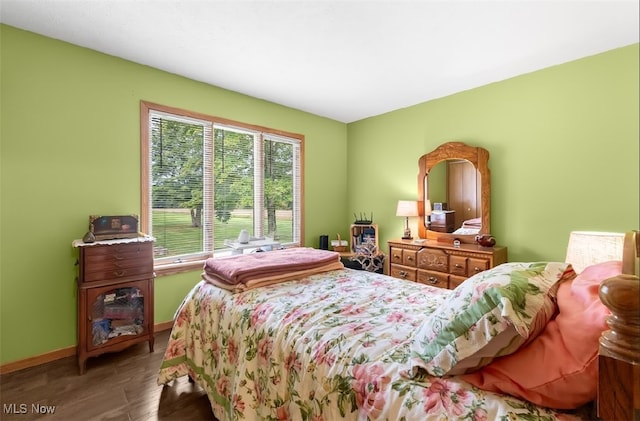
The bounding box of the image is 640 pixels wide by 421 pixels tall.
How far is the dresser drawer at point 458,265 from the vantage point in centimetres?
271

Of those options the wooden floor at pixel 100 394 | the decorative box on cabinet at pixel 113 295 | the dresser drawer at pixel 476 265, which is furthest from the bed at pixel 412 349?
the dresser drawer at pixel 476 265

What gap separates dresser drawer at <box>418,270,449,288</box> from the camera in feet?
9.23

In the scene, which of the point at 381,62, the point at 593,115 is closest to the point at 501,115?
the point at 593,115

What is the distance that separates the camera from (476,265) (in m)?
2.64

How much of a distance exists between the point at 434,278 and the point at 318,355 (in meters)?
2.17

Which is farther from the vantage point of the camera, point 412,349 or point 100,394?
point 100,394

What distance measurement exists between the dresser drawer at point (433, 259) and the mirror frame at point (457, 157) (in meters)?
0.38

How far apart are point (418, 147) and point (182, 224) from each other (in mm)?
2828

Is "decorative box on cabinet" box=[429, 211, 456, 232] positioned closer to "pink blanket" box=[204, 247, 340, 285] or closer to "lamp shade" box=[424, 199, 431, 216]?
"lamp shade" box=[424, 199, 431, 216]

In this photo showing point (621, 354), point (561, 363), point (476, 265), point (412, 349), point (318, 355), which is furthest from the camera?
point (476, 265)

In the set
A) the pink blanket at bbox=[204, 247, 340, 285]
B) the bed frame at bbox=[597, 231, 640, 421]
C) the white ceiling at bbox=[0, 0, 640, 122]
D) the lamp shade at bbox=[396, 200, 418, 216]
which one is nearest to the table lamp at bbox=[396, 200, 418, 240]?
the lamp shade at bbox=[396, 200, 418, 216]

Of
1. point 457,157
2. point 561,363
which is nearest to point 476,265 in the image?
point 457,157

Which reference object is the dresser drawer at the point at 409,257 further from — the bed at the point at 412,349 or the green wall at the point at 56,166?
the green wall at the point at 56,166

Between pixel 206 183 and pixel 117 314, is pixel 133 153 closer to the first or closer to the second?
pixel 206 183
